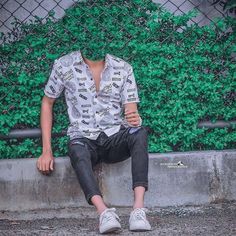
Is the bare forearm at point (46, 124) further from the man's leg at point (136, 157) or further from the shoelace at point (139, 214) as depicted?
the shoelace at point (139, 214)

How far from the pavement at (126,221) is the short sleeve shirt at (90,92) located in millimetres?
640

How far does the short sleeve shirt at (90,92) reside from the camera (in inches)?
190

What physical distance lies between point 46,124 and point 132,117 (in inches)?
26.8

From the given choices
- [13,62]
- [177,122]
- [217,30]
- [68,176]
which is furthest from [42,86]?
[217,30]

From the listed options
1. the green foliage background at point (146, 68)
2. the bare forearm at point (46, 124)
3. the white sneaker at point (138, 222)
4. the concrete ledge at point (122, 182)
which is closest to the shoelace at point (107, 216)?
the white sneaker at point (138, 222)

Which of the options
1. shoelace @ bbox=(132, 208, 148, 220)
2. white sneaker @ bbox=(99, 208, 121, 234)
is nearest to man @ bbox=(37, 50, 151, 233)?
shoelace @ bbox=(132, 208, 148, 220)

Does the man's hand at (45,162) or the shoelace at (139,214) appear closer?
the shoelace at (139,214)

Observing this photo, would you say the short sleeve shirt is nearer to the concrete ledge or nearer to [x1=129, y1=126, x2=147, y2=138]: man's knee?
[x1=129, y1=126, x2=147, y2=138]: man's knee

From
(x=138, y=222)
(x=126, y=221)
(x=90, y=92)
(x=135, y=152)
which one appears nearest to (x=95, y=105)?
(x=90, y=92)

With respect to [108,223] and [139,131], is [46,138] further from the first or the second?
[108,223]

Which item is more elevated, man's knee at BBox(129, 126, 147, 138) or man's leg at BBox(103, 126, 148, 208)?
man's knee at BBox(129, 126, 147, 138)

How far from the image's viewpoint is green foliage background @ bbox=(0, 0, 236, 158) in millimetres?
5105

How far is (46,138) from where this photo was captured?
4.83 m

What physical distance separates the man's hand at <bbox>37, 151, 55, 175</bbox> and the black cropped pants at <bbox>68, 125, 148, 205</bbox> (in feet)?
0.73
